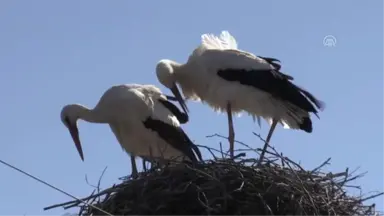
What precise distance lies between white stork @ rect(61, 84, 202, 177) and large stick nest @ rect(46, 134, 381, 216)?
83.0 inches

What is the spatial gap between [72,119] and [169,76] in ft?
2.87

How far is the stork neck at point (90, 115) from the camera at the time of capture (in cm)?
869

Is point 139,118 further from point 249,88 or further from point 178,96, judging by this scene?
point 249,88

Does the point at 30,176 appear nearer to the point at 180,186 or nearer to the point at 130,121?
the point at 180,186

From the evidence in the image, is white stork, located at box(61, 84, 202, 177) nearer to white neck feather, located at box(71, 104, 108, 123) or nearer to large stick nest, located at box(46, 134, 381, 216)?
white neck feather, located at box(71, 104, 108, 123)

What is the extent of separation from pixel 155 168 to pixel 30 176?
1.90 meters

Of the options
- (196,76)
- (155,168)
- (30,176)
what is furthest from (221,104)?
(30,176)

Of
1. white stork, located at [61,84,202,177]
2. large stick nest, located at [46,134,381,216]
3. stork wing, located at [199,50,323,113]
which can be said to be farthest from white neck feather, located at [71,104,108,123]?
large stick nest, located at [46,134,381,216]

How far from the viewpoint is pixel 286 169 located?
6.42 meters

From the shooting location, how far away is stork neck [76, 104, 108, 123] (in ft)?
28.5

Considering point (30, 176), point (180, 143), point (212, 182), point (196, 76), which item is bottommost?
point (30, 176)

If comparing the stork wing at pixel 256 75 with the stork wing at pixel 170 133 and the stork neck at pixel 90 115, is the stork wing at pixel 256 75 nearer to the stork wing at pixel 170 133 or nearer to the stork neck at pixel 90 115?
the stork wing at pixel 170 133

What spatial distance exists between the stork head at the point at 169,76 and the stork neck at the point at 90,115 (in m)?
0.60

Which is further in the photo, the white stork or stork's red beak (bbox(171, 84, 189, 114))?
stork's red beak (bbox(171, 84, 189, 114))
